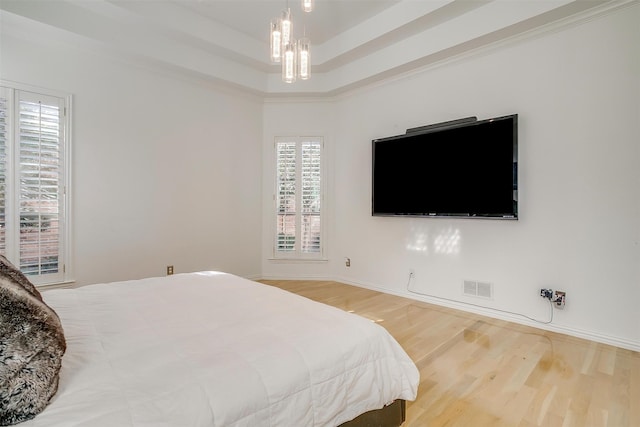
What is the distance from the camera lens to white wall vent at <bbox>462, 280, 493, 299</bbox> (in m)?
3.22

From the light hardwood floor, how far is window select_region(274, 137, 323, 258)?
5.89 feet

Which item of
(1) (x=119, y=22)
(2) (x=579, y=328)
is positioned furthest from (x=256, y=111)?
(2) (x=579, y=328)

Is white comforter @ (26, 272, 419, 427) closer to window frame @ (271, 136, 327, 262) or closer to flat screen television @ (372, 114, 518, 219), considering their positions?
flat screen television @ (372, 114, 518, 219)

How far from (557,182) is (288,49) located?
8.35 feet

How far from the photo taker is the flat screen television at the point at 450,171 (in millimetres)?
3010

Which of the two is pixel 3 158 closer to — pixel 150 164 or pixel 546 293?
pixel 150 164

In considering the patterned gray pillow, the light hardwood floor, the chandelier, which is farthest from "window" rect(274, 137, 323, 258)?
the patterned gray pillow

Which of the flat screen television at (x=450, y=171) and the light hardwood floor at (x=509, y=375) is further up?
the flat screen television at (x=450, y=171)

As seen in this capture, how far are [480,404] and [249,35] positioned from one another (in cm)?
429

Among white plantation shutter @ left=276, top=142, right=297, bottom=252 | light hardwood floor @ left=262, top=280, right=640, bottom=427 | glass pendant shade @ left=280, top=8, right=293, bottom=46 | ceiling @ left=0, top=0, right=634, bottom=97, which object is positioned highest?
ceiling @ left=0, top=0, right=634, bottom=97

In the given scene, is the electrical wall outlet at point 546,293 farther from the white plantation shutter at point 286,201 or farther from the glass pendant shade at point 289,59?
the white plantation shutter at point 286,201

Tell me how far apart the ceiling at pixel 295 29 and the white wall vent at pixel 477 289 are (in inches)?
94.6

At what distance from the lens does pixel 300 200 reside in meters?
4.70

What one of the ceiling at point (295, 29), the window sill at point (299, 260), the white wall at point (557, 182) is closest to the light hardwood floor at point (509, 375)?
the white wall at point (557, 182)
